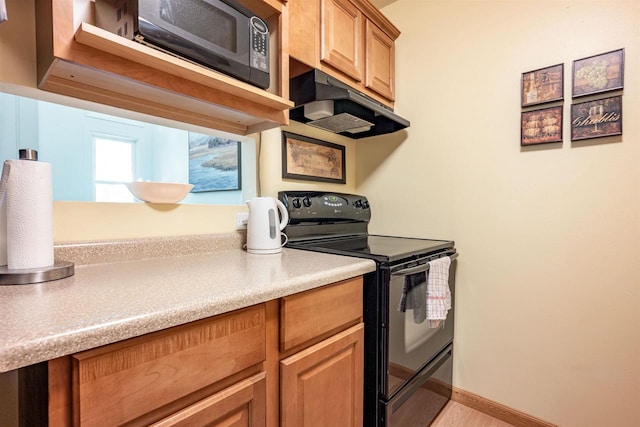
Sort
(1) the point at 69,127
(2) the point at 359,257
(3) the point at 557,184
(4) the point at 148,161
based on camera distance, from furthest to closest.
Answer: (4) the point at 148,161 → (1) the point at 69,127 → (3) the point at 557,184 → (2) the point at 359,257

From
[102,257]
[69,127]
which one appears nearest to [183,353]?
[102,257]

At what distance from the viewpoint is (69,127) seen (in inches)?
83.3

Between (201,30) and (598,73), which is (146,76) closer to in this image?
(201,30)

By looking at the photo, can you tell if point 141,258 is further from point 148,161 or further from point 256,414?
point 148,161

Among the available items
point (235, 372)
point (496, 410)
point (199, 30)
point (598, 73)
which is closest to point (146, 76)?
point (199, 30)

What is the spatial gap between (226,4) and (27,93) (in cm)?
68

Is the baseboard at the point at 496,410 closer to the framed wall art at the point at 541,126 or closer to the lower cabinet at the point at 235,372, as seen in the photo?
the lower cabinet at the point at 235,372

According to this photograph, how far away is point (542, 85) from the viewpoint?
1434 millimetres

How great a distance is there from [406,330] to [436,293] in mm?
261

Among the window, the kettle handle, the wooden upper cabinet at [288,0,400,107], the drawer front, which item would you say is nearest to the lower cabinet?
the drawer front

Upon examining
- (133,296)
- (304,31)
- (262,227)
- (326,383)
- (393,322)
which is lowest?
(326,383)

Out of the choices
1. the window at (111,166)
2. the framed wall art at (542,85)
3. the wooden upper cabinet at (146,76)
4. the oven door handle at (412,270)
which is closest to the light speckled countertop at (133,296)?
the oven door handle at (412,270)

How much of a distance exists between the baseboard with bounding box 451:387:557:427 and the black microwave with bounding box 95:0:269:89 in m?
1.90

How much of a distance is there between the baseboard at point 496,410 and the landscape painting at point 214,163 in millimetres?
1719
